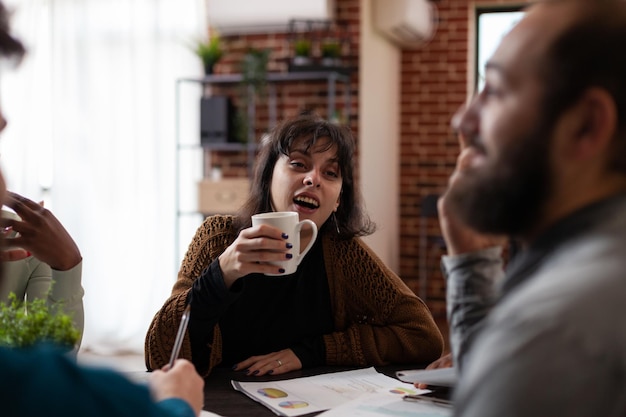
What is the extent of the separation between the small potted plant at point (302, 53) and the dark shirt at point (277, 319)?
3158mm

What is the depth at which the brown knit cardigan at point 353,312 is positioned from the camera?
1702mm

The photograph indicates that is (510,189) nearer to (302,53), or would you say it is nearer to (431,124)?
(302,53)

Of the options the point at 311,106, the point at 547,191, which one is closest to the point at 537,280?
the point at 547,191

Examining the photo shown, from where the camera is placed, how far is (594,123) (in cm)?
79

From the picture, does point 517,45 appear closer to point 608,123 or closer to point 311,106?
point 608,123

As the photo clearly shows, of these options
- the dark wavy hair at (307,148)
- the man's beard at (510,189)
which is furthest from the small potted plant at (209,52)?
the man's beard at (510,189)

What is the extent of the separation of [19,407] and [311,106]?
15.1 feet

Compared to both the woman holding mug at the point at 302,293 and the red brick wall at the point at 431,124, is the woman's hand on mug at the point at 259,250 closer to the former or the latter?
the woman holding mug at the point at 302,293

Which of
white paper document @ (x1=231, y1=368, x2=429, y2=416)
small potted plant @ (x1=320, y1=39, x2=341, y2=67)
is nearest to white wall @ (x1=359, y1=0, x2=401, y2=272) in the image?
small potted plant @ (x1=320, y1=39, x2=341, y2=67)

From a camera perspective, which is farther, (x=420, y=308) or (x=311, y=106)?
(x=311, y=106)

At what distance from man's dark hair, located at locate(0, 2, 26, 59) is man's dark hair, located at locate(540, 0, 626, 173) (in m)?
0.61

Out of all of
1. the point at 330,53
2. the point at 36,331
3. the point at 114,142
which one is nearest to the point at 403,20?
the point at 330,53

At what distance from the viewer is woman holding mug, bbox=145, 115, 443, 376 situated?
166 cm

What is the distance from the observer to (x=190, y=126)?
537 centimetres
